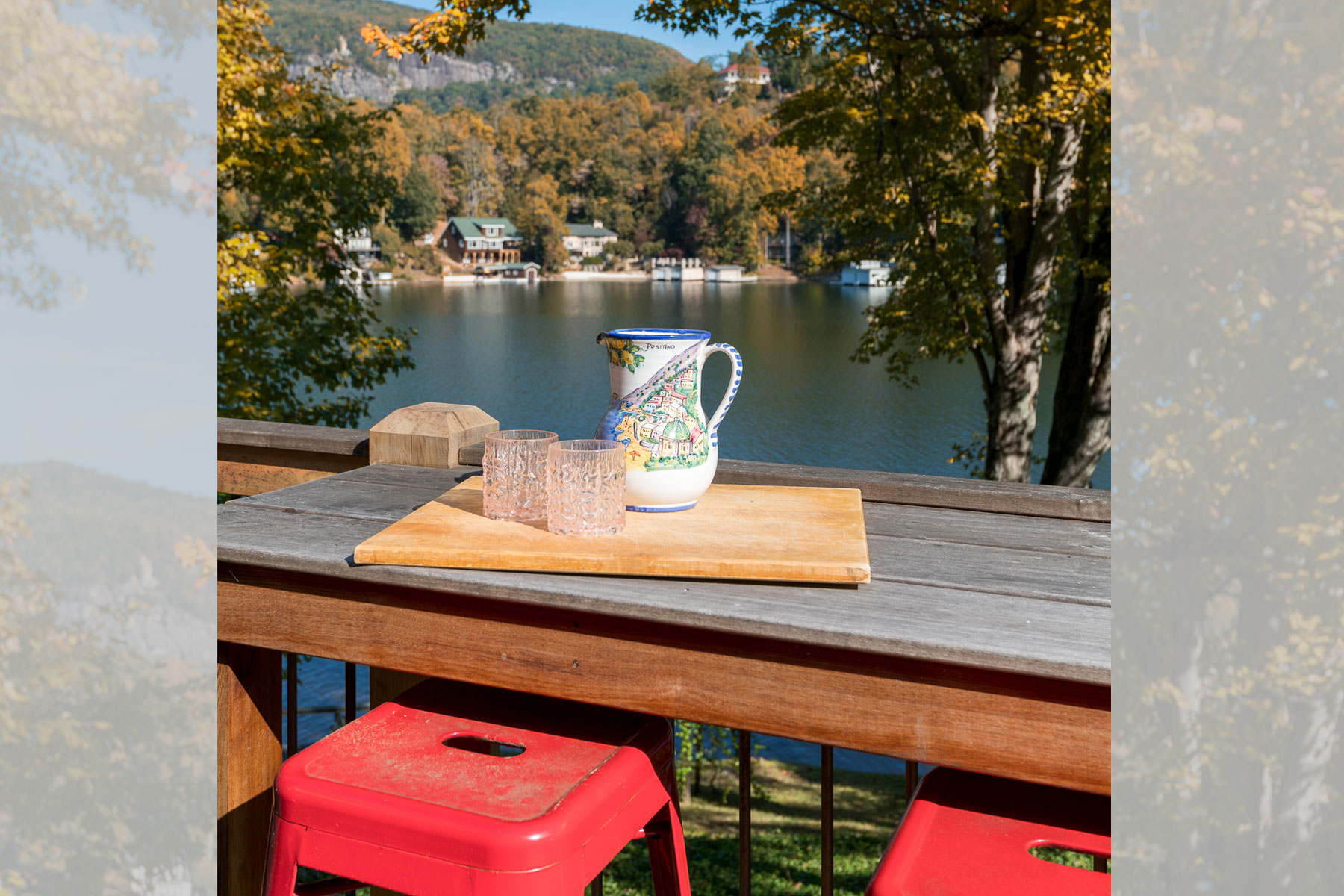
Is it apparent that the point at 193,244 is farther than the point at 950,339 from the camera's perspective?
No

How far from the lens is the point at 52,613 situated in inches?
193

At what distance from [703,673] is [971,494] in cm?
58

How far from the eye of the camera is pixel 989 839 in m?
0.95

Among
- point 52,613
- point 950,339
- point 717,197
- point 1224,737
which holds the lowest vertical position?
point 1224,737

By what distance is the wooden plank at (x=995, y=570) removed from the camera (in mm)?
1015

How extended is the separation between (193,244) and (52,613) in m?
2.01

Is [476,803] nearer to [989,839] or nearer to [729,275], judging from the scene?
[989,839]

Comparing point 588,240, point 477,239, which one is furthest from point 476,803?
point 588,240

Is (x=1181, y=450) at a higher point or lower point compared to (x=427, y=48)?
lower

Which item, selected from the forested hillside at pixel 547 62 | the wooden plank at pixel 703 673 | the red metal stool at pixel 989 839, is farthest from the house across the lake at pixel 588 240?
the red metal stool at pixel 989 839

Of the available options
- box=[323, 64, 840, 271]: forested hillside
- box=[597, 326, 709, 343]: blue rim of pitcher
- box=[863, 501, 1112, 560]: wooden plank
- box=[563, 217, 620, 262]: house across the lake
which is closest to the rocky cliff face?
box=[323, 64, 840, 271]: forested hillside

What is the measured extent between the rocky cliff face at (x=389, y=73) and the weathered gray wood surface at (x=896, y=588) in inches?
168

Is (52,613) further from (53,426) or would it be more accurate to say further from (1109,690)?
(1109,690)

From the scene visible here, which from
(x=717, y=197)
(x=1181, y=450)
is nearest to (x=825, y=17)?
(x=1181, y=450)
